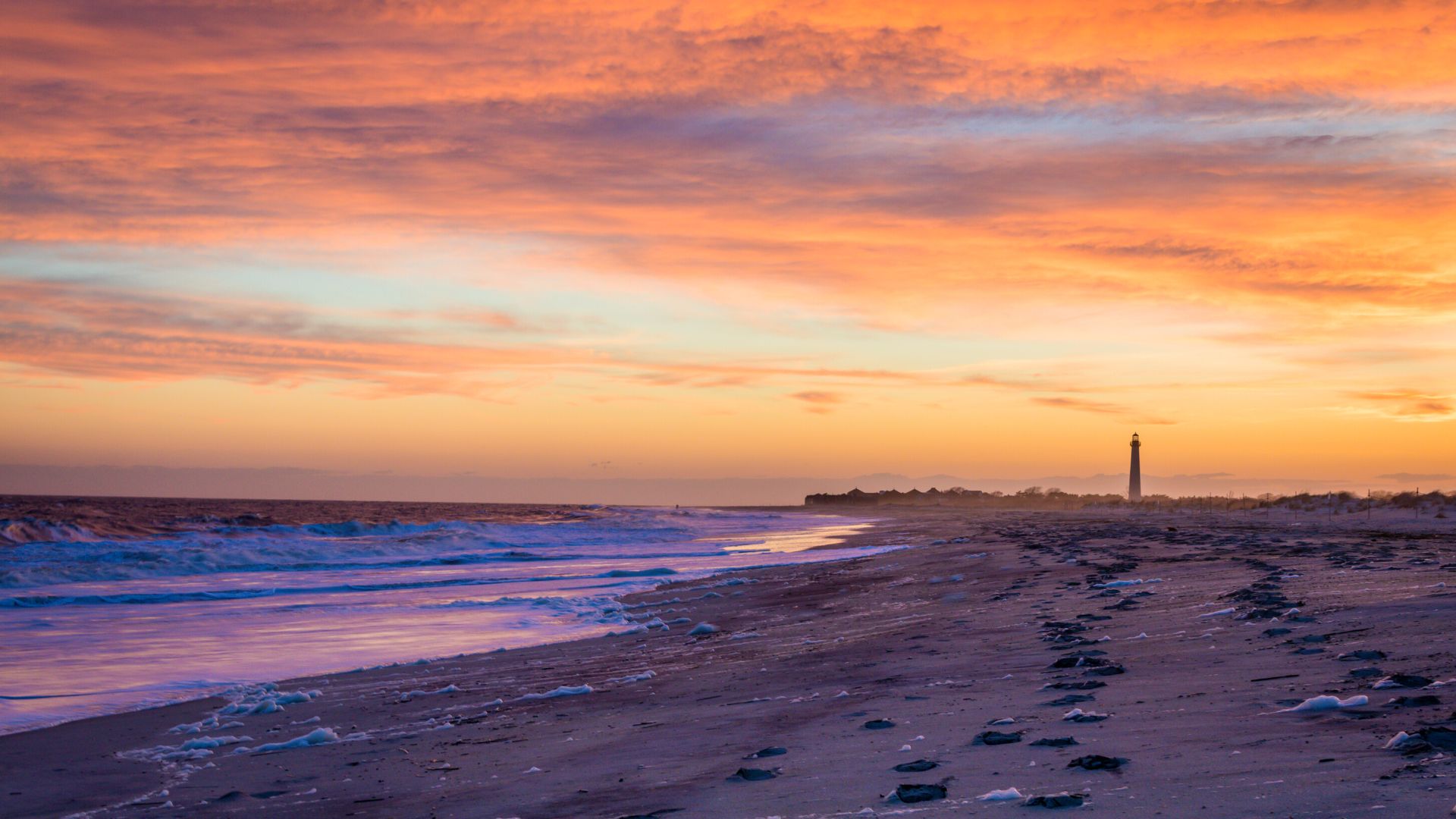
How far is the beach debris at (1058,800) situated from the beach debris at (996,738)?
3.78ft

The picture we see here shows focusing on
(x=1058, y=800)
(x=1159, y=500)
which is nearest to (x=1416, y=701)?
(x=1058, y=800)

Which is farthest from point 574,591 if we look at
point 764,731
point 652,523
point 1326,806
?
point 652,523

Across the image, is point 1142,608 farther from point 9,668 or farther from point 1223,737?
point 9,668

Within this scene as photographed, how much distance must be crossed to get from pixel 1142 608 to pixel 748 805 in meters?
7.31

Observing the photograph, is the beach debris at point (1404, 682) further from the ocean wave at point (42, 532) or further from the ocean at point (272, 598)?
the ocean wave at point (42, 532)

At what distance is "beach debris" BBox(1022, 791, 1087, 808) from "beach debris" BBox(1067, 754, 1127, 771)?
0.42 m

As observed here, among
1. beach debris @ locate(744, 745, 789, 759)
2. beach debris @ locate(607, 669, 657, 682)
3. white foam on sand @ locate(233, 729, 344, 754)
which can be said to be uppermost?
beach debris @ locate(744, 745, 789, 759)

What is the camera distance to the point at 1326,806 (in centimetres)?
374

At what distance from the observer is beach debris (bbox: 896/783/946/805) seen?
456 centimetres

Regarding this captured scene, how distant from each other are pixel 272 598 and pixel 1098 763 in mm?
20065

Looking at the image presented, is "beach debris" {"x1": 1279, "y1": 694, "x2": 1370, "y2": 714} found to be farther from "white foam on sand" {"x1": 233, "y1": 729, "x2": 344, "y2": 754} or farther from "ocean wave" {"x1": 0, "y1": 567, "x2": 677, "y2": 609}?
"ocean wave" {"x1": 0, "y1": 567, "x2": 677, "y2": 609}

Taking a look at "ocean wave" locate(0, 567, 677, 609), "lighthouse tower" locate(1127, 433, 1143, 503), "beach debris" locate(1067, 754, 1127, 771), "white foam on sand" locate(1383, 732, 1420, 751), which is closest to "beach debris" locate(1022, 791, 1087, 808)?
"beach debris" locate(1067, 754, 1127, 771)

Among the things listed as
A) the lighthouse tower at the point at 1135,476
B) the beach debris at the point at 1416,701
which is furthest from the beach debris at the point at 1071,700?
the lighthouse tower at the point at 1135,476

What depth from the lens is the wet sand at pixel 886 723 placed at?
4602 millimetres
